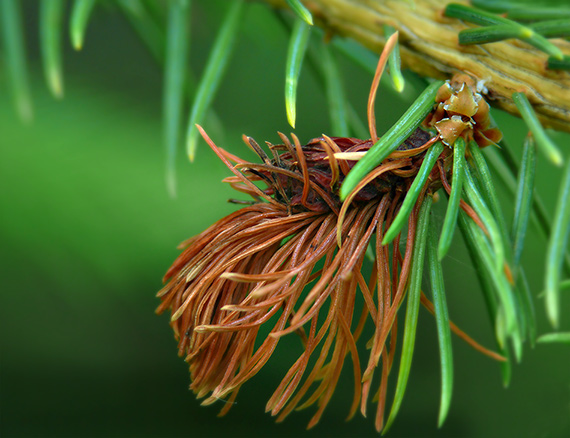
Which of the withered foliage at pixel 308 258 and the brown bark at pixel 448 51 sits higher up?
the brown bark at pixel 448 51

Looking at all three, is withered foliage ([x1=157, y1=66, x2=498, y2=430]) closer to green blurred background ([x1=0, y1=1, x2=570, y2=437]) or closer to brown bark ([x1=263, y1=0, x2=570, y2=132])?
brown bark ([x1=263, y1=0, x2=570, y2=132])

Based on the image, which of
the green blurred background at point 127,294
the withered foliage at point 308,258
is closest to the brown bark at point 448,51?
the withered foliage at point 308,258

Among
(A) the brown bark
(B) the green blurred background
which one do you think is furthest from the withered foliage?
(B) the green blurred background

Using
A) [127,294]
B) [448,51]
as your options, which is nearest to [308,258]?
→ [448,51]

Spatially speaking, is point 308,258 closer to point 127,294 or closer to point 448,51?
point 448,51

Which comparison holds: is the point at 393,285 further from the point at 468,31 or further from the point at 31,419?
the point at 31,419

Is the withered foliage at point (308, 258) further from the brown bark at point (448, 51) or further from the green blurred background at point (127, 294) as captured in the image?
the green blurred background at point (127, 294)

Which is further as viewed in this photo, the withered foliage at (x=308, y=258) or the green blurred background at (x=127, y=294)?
the green blurred background at (x=127, y=294)
